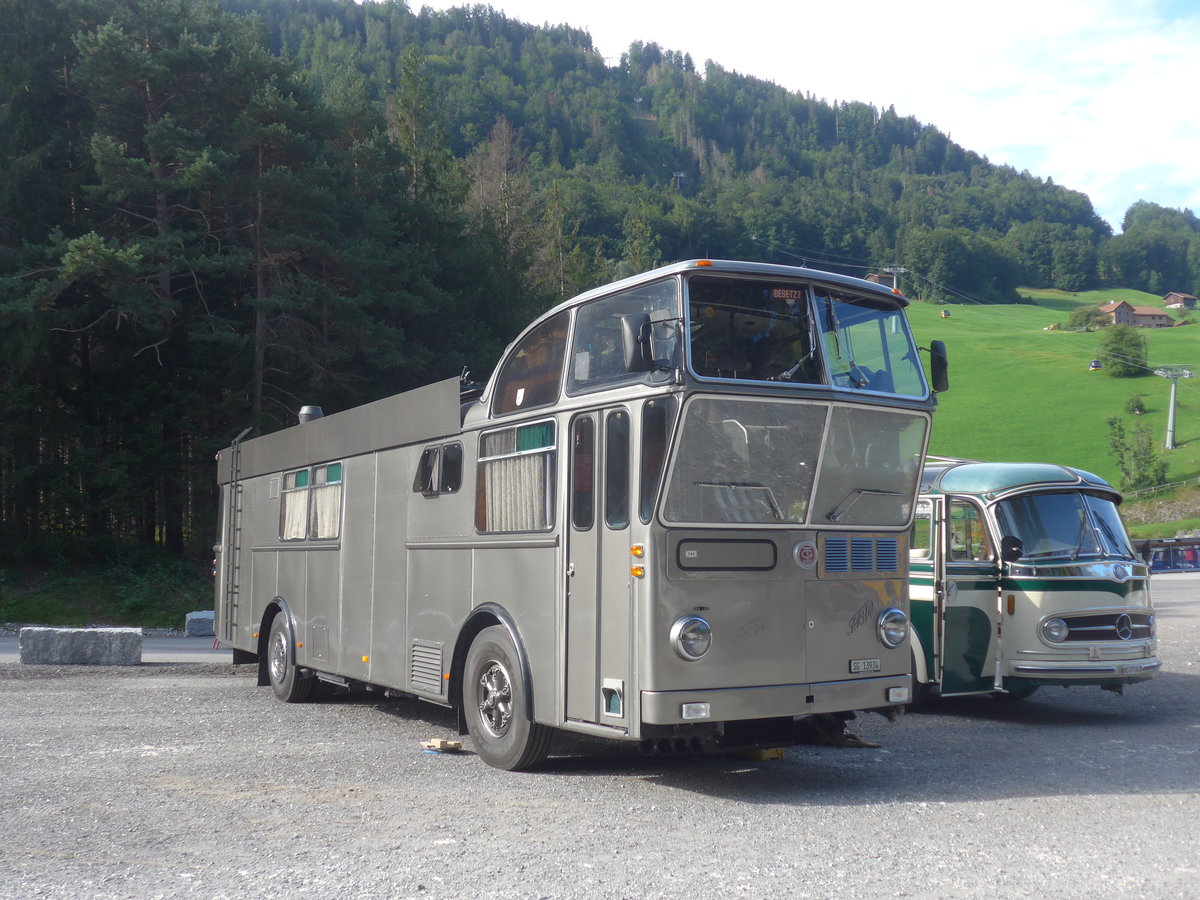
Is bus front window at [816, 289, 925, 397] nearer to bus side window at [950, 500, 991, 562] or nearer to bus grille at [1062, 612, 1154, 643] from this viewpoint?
bus side window at [950, 500, 991, 562]

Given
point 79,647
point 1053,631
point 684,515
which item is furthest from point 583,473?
point 79,647

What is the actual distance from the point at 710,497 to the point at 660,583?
0.67 meters

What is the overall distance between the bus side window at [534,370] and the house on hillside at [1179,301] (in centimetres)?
12802

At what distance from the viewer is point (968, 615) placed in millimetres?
10773

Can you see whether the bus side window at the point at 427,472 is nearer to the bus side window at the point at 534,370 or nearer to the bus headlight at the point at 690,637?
the bus side window at the point at 534,370

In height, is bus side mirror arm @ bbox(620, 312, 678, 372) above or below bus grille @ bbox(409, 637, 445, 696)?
above

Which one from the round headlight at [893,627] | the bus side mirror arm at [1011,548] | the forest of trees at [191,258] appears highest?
the forest of trees at [191,258]

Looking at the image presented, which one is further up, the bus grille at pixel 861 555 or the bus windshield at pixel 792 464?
the bus windshield at pixel 792 464

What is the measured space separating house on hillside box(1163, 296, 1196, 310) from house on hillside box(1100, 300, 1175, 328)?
4621 millimetres

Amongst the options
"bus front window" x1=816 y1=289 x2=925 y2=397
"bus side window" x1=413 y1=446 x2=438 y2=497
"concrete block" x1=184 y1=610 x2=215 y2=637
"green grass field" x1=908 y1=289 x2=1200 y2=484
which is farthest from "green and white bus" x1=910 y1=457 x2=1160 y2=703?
"green grass field" x1=908 y1=289 x2=1200 y2=484

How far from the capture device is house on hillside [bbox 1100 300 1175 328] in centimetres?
10681

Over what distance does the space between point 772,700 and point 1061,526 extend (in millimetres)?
5216

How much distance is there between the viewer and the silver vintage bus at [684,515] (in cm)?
692

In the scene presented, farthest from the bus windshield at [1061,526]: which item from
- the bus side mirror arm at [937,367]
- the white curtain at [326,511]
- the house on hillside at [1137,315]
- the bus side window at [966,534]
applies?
the house on hillside at [1137,315]
